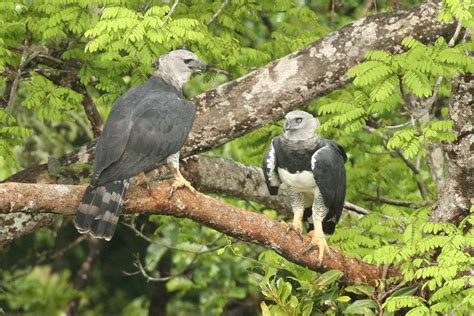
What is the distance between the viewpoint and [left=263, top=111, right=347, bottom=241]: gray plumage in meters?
6.50

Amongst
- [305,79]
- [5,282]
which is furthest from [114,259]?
[305,79]

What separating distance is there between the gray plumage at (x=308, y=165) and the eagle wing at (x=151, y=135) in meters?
0.72

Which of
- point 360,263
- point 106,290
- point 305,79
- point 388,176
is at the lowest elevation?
point 106,290

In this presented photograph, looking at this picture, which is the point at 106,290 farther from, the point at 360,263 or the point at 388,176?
the point at 360,263

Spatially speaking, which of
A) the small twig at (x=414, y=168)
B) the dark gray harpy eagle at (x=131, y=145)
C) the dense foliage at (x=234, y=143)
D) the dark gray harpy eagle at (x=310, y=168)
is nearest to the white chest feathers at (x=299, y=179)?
the dark gray harpy eagle at (x=310, y=168)

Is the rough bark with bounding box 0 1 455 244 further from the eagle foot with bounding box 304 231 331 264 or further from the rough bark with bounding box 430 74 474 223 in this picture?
the eagle foot with bounding box 304 231 331 264

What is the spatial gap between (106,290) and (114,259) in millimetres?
397

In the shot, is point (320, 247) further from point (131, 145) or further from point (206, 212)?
point (131, 145)

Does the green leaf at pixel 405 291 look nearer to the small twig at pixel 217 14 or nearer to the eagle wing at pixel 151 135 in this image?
the eagle wing at pixel 151 135

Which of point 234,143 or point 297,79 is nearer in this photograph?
point 297,79

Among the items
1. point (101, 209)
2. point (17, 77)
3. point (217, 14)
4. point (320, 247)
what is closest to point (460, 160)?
point (320, 247)

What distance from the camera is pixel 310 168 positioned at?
6.56 metres

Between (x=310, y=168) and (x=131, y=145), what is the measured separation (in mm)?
1283

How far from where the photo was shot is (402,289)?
612 centimetres
